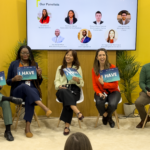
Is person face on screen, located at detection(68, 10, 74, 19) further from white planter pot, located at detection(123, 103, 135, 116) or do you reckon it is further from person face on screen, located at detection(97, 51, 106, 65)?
white planter pot, located at detection(123, 103, 135, 116)

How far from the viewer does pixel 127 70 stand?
3984mm

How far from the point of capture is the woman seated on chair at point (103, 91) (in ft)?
11.0

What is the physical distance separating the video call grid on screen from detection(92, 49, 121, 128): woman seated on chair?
606mm

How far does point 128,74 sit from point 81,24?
1.37 meters

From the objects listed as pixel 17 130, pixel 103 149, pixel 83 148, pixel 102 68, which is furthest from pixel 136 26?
pixel 83 148

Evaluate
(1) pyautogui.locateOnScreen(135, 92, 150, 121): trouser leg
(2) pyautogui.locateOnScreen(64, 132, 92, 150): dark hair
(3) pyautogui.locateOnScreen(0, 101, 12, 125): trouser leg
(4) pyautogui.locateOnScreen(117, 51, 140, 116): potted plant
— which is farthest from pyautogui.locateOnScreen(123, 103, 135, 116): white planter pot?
(2) pyautogui.locateOnScreen(64, 132, 92, 150): dark hair

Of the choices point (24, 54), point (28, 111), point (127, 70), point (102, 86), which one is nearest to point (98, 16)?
point (127, 70)

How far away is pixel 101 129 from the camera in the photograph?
11.1 feet

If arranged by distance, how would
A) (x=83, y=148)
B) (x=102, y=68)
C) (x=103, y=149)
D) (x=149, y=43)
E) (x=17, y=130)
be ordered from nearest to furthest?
(x=83, y=148) → (x=103, y=149) → (x=17, y=130) → (x=102, y=68) → (x=149, y=43)

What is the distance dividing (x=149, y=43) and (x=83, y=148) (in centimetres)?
375

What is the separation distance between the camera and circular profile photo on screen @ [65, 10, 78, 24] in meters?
3.96

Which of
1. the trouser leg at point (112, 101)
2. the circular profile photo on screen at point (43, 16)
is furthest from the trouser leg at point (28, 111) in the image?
the circular profile photo on screen at point (43, 16)

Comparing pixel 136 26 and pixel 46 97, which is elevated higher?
pixel 136 26

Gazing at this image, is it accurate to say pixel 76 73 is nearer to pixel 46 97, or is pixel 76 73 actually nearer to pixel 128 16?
pixel 46 97
